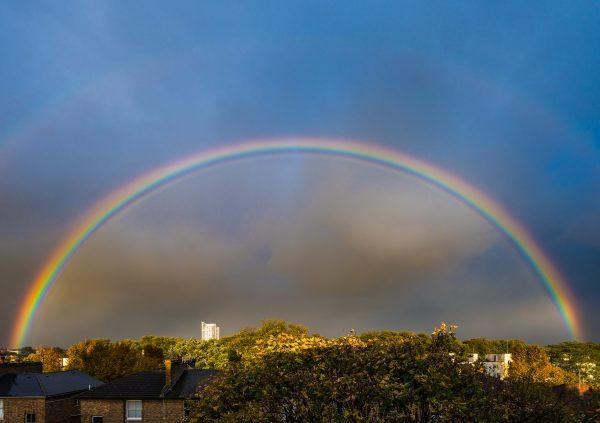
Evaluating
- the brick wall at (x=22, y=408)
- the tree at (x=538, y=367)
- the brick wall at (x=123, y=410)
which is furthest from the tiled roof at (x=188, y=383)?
the tree at (x=538, y=367)

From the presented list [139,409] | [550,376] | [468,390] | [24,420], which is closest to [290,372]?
[468,390]

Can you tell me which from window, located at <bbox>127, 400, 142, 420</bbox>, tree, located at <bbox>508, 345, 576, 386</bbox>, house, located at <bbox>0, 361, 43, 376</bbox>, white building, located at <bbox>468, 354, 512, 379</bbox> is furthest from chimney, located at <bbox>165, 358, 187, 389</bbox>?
tree, located at <bbox>508, 345, 576, 386</bbox>

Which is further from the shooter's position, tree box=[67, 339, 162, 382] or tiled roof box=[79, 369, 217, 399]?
tree box=[67, 339, 162, 382]

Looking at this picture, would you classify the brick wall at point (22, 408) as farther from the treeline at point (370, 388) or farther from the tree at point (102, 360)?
the treeline at point (370, 388)

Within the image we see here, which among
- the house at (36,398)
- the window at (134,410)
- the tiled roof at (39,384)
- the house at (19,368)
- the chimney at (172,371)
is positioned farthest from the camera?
the house at (19,368)

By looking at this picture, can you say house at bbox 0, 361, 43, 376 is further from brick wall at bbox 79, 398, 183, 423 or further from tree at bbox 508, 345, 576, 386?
tree at bbox 508, 345, 576, 386

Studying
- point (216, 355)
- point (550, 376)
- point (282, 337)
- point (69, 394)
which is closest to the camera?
point (282, 337)

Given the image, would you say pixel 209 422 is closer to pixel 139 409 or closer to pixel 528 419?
pixel 528 419
